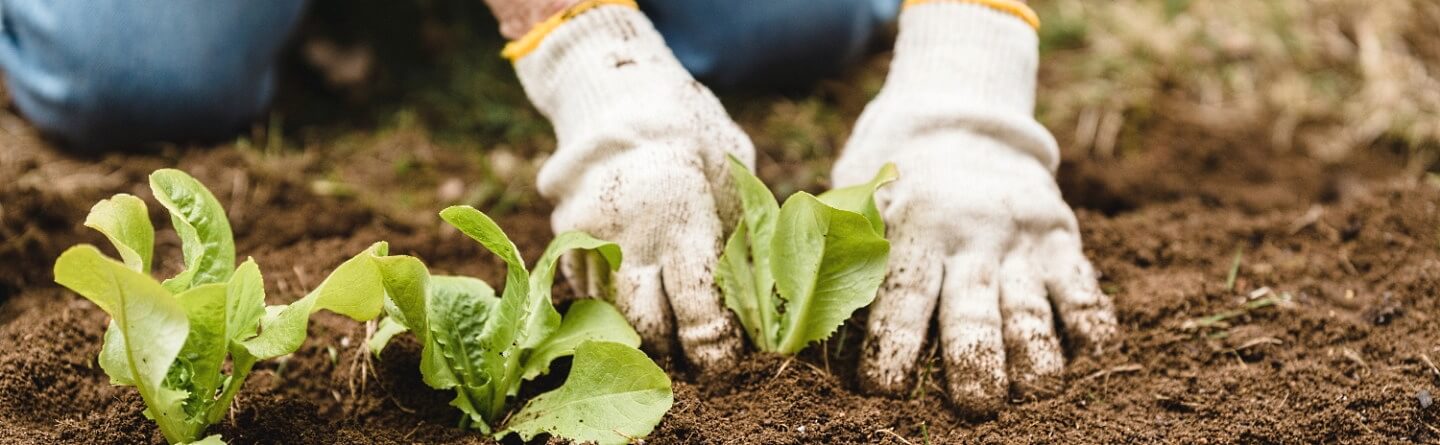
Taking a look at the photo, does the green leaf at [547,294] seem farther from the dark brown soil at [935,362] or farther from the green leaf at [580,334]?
the dark brown soil at [935,362]

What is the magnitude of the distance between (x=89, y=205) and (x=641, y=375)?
3.93 ft

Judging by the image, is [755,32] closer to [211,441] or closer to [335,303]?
[335,303]

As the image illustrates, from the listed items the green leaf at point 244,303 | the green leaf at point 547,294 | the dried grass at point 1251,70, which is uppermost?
the green leaf at point 244,303

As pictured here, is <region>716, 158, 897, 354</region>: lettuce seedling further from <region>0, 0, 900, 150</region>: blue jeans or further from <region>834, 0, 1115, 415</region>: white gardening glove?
<region>0, 0, 900, 150</region>: blue jeans

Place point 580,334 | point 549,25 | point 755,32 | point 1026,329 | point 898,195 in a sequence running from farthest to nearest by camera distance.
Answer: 1. point 755,32
2. point 549,25
3. point 898,195
4. point 1026,329
5. point 580,334

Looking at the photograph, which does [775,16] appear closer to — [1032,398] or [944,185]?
[944,185]

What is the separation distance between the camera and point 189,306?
49.8 inches

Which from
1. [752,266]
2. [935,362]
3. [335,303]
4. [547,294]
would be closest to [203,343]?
[335,303]

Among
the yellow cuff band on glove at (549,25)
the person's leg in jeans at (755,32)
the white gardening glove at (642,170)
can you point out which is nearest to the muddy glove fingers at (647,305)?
the white gardening glove at (642,170)

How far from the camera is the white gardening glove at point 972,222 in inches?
62.4

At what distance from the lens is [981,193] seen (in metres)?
1.67

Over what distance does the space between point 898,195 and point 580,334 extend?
0.56 m

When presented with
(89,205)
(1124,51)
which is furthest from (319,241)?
(1124,51)

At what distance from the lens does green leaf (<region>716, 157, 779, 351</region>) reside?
5.08ft
